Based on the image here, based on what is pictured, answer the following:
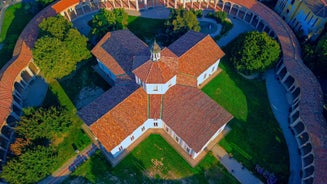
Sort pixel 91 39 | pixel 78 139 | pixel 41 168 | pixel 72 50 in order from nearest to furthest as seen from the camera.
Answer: pixel 41 168 < pixel 78 139 < pixel 72 50 < pixel 91 39

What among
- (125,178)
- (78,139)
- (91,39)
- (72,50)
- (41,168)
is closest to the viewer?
(41,168)

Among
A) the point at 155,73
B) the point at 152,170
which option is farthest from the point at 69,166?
the point at 155,73

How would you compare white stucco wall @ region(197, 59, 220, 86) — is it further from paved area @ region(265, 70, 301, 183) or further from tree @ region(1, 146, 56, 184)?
tree @ region(1, 146, 56, 184)

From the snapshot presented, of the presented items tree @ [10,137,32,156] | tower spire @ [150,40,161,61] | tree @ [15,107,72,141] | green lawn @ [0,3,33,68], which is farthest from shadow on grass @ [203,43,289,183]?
green lawn @ [0,3,33,68]

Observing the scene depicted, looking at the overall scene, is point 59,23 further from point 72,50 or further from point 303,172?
point 303,172

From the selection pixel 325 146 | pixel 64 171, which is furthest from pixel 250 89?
A: pixel 64 171

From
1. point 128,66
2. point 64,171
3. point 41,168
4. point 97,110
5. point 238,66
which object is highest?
point 238,66
